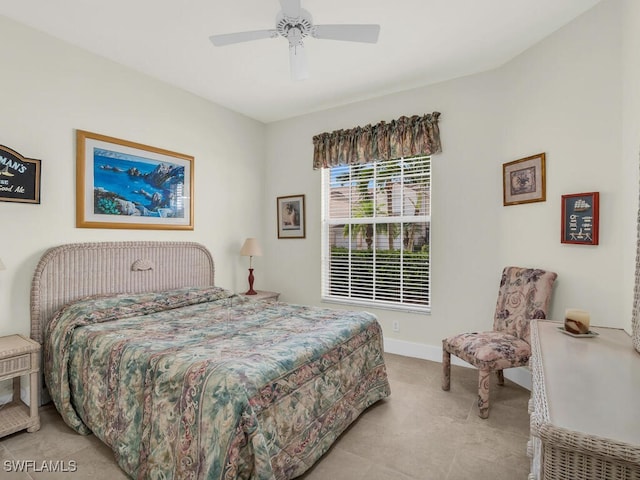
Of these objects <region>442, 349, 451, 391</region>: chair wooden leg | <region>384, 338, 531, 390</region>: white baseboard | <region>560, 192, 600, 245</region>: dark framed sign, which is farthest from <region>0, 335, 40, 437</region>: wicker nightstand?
<region>560, 192, 600, 245</region>: dark framed sign

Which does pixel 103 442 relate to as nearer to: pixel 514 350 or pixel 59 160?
pixel 59 160

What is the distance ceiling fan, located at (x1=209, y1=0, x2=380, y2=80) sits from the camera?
2.02 meters

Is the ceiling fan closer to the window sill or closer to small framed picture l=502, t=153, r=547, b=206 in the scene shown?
small framed picture l=502, t=153, r=547, b=206

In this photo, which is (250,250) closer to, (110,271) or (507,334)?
(110,271)

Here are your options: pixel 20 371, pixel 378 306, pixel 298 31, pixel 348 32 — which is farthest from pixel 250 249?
pixel 348 32

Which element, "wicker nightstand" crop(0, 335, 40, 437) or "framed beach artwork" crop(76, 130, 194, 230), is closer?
"wicker nightstand" crop(0, 335, 40, 437)

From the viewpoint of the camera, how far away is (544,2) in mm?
2287

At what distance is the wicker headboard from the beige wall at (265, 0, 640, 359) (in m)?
1.32

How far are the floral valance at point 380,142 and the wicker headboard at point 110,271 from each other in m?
1.84

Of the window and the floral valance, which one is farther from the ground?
the floral valance

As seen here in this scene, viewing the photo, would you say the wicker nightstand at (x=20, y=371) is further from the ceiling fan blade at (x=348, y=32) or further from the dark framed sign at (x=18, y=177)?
the ceiling fan blade at (x=348, y=32)

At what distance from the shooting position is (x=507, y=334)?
108 inches

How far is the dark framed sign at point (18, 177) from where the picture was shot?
2377 millimetres

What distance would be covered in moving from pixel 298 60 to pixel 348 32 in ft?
1.49
